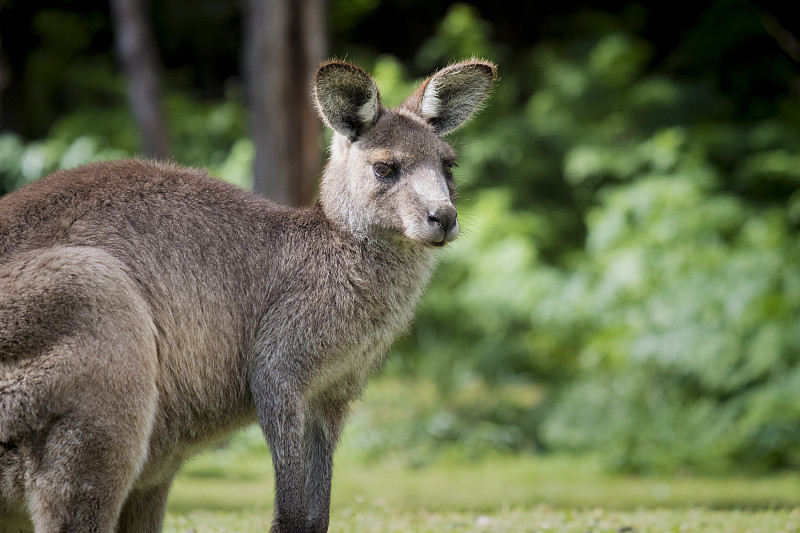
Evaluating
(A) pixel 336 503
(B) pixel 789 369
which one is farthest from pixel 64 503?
(B) pixel 789 369

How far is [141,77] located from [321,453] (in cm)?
1259

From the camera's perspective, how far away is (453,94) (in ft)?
20.2

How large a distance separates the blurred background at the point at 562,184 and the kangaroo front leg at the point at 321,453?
6.68 feet

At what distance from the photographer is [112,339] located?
468 centimetres

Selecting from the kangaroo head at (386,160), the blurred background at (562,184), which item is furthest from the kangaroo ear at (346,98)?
the blurred background at (562,184)

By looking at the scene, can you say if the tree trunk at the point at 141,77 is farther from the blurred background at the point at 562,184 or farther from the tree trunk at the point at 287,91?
the tree trunk at the point at 287,91

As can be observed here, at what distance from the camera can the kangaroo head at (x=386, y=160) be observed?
217 inches

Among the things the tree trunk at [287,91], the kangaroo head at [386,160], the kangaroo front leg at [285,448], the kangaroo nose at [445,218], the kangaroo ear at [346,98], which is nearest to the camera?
the kangaroo front leg at [285,448]

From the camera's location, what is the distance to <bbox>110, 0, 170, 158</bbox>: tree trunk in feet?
54.6

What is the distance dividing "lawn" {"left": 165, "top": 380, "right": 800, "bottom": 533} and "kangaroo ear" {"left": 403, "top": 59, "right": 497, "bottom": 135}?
281 centimetres

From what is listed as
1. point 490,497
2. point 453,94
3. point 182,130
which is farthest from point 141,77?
point 453,94

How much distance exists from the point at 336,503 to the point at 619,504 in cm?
272

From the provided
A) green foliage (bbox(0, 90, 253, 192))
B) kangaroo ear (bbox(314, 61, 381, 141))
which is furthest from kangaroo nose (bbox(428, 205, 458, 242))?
green foliage (bbox(0, 90, 253, 192))

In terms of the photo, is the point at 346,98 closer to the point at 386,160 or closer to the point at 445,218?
the point at 386,160
